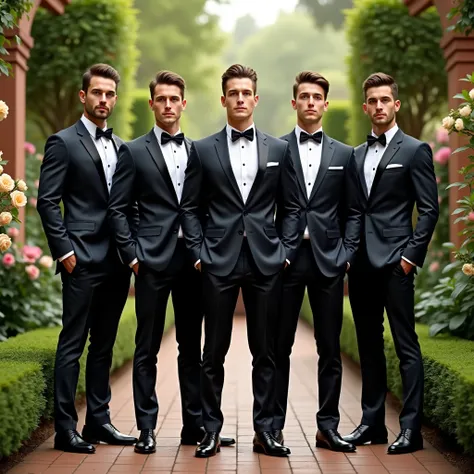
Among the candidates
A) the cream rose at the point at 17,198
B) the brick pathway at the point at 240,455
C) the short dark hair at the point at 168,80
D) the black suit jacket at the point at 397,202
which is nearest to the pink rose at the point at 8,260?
the brick pathway at the point at 240,455

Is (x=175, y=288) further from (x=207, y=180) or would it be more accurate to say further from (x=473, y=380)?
(x=473, y=380)

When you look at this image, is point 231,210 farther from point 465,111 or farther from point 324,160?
point 465,111

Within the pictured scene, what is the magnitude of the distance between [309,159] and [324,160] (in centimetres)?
9

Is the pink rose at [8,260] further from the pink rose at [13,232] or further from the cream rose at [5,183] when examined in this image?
the cream rose at [5,183]

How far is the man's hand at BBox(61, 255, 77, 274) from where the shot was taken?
15.9ft

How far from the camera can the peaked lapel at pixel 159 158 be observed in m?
4.85

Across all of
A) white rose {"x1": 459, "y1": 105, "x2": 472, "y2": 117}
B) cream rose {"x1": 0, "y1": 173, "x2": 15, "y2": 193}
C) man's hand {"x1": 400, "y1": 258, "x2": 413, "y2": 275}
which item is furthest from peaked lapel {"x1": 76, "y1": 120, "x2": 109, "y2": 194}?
white rose {"x1": 459, "y1": 105, "x2": 472, "y2": 117}

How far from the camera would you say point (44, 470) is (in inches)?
176

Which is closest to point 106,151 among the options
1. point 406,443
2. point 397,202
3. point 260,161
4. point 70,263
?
point 70,263

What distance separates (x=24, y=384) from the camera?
4539 mm

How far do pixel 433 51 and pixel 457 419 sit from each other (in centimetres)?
750

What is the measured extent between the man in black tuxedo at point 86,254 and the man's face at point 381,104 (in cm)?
147

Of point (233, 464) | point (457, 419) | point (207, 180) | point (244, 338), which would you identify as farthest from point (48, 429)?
point (244, 338)

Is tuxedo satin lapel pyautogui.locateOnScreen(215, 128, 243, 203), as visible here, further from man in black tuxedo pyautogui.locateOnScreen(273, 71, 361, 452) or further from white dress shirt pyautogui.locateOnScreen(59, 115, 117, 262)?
white dress shirt pyautogui.locateOnScreen(59, 115, 117, 262)
